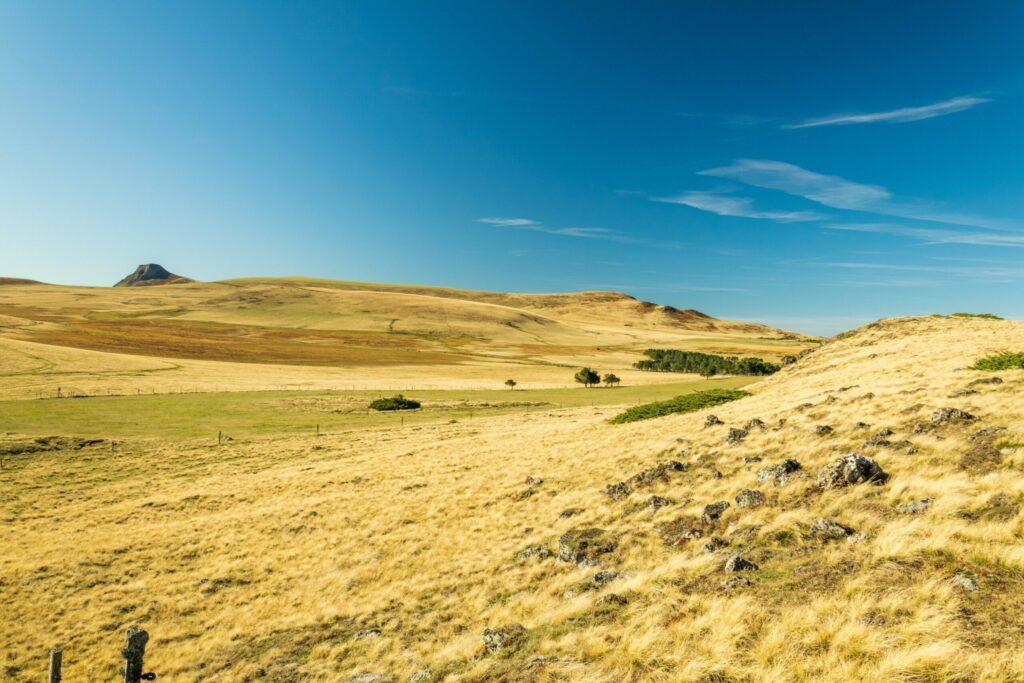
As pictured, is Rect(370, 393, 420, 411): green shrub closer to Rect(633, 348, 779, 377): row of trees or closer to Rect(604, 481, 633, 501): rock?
Rect(604, 481, 633, 501): rock

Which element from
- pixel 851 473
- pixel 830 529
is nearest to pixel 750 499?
pixel 851 473

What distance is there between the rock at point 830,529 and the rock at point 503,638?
7827mm

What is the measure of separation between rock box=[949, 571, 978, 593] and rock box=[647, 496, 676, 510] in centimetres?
838

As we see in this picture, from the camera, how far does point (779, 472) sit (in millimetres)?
16141

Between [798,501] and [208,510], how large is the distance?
29.9m

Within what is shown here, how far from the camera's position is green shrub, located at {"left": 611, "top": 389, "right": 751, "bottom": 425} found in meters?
37.7

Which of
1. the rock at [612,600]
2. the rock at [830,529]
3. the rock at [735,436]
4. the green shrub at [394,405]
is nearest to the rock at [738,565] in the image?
the rock at [830,529]

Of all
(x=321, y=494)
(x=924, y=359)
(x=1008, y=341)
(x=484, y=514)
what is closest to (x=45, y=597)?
(x=321, y=494)

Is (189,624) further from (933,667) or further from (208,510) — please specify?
(933,667)

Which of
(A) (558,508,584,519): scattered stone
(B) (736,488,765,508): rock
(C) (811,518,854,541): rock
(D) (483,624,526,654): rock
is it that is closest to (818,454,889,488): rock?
(B) (736,488,765,508): rock

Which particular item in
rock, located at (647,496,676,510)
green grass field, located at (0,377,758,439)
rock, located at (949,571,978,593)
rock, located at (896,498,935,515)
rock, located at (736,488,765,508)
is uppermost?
rock, located at (896,498,935,515)

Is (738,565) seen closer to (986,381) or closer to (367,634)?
(367,634)

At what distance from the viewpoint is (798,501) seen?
46.7 ft

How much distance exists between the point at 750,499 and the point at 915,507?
4.15m
